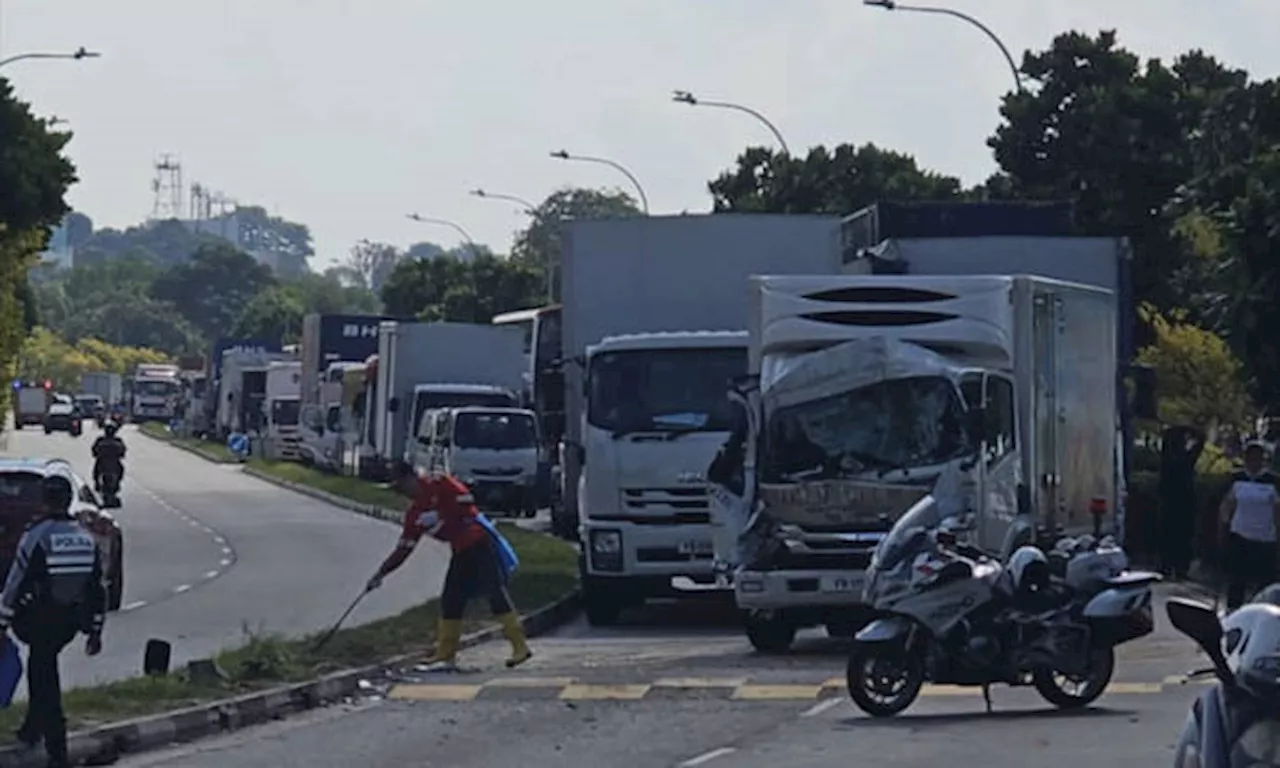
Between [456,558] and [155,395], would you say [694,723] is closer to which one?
[456,558]

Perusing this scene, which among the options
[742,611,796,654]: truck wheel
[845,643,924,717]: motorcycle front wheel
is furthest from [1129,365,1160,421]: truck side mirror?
[845,643,924,717]: motorcycle front wheel

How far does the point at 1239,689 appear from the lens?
777cm

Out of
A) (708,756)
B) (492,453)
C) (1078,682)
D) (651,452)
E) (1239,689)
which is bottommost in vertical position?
(708,756)

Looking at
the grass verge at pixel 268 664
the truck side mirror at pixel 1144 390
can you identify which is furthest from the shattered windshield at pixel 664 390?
the truck side mirror at pixel 1144 390

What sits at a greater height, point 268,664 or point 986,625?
point 986,625

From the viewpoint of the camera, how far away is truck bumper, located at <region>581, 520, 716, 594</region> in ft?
83.7

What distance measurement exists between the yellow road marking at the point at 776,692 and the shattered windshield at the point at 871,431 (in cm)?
261

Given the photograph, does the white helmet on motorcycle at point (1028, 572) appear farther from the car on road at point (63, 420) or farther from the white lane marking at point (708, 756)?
the car on road at point (63, 420)

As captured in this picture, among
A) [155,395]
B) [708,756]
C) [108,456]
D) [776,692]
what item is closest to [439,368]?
[108,456]

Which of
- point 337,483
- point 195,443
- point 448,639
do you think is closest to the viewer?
point 448,639

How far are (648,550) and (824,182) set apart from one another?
53.0 m

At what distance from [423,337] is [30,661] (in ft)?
139

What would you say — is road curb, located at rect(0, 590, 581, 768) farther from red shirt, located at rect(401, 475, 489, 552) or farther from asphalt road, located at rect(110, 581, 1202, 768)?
red shirt, located at rect(401, 475, 489, 552)

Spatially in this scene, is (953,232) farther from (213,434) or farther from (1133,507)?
(213,434)
